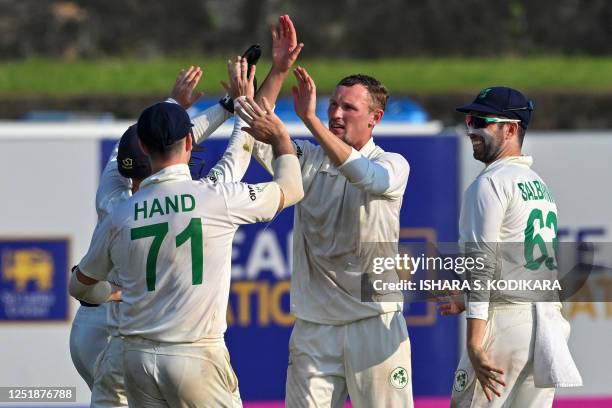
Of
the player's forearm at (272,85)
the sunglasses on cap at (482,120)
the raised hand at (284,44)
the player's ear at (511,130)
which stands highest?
the raised hand at (284,44)

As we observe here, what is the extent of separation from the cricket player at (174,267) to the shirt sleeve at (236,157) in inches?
16.4

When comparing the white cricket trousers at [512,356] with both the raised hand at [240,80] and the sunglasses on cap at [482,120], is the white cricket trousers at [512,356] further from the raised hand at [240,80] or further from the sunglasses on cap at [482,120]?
the raised hand at [240,80]

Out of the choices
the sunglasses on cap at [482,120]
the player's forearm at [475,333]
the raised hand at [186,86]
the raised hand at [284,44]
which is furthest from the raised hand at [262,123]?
the player's forearm at [475,333]

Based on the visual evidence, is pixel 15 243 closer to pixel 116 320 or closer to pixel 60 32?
pixel 116 320

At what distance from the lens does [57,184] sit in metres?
9.73

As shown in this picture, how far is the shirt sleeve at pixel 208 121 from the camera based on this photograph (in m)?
6.72

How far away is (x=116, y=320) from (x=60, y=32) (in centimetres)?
1963

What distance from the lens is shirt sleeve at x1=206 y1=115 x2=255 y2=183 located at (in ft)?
20.7

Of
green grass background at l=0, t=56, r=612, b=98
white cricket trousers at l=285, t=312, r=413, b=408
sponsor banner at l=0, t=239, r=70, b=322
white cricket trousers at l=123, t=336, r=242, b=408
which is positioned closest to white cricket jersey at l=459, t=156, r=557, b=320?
white cricket trousers at l=285, t=312, r=413, b=408

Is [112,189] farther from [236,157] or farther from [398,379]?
[398,379]

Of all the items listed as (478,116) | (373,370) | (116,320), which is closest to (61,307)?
(116,320)

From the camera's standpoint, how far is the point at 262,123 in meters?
6.06

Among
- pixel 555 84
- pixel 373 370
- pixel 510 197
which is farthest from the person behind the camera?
pixel 555 84

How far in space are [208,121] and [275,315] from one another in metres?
3.26
